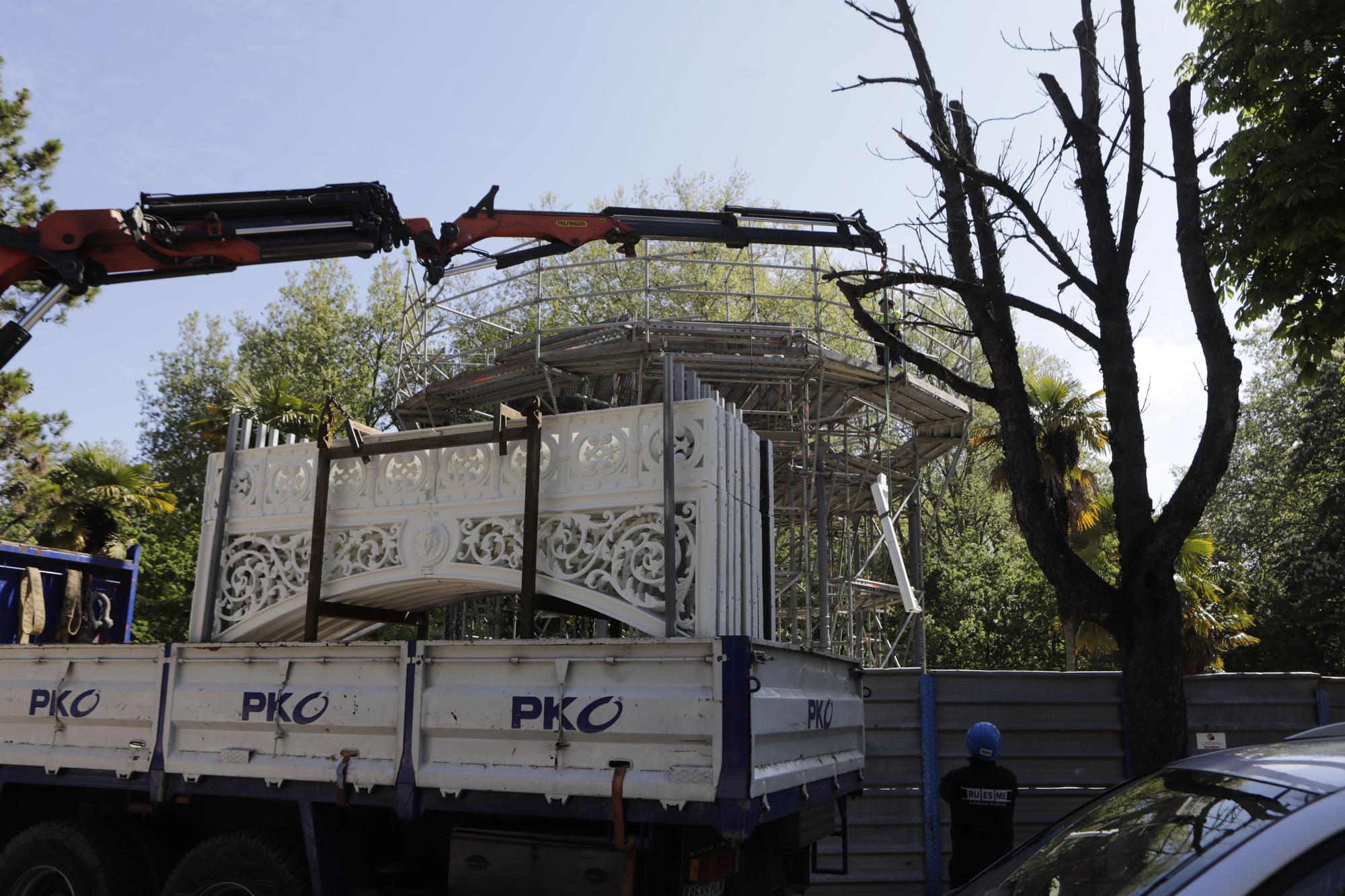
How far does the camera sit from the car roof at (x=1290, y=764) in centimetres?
216

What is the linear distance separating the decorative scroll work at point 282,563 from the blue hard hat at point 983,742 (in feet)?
12.1

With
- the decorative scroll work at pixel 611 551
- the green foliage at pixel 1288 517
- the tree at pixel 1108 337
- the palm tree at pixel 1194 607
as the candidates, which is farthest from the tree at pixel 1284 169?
the green foliage at pixel 1288 517

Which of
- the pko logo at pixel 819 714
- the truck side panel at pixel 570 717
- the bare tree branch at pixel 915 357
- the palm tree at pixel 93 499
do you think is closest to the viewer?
the truck side panel at pixel 570 717

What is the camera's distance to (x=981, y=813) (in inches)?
248

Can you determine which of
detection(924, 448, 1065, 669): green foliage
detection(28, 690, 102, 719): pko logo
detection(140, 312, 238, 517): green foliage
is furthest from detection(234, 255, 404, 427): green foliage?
detection(28, 690, 102, 719): pko logo

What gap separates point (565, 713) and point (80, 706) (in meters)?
3.24

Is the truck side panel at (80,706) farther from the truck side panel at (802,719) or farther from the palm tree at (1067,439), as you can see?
the palm tree at (1067,439)

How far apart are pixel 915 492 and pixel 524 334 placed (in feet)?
23.1

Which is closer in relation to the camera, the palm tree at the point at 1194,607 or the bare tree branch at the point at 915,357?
the bare tree branch at the point at 915,357

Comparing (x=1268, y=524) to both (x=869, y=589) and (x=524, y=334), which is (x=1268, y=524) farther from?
(x=524, y=334)

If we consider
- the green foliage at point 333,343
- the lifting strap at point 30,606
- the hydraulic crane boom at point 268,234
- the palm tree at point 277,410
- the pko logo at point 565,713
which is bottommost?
the pko logo at point 565,713

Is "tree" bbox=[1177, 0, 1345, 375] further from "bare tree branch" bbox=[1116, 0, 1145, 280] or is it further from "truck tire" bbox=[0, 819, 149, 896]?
"truck tire" bbox=[0, 819, 149, 896]

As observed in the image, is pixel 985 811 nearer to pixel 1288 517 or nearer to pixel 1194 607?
pixel 1194 607

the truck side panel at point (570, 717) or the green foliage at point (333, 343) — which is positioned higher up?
the green foliage at point (333, 343)
